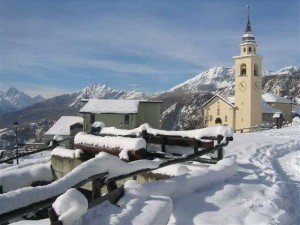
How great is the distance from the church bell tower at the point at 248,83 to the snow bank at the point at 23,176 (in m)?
63.7

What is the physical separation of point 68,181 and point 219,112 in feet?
245

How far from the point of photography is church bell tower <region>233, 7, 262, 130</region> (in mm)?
71387

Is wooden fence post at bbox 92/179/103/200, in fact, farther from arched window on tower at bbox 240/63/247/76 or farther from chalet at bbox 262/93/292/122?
chalet at bbox 262/93/292/122

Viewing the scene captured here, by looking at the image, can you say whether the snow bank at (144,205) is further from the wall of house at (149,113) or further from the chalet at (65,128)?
the chalet at (65,128)

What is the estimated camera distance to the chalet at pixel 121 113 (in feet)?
184

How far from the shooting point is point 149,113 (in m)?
58.9

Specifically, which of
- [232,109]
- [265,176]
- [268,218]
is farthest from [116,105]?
[268,218]

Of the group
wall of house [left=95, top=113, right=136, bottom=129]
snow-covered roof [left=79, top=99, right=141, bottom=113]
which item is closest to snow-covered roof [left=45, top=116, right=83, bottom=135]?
snow-covered roof [left=79, top=99, right=141, bottom=113]

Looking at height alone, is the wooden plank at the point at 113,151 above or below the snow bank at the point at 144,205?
above

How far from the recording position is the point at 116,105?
5806 cm

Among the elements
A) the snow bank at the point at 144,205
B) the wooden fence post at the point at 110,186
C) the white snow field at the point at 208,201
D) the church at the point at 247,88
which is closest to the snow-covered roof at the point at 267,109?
the church at the point at 247,88

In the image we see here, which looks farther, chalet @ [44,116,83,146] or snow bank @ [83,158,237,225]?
chalet @ [44,116,83,146]

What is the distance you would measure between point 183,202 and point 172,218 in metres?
0.68

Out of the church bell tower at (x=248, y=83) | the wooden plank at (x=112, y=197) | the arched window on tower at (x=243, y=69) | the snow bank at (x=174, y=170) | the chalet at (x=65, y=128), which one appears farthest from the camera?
the arched window on tower at (x=243, y=69)
